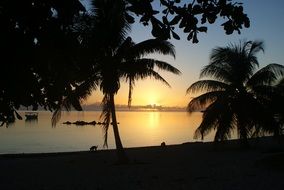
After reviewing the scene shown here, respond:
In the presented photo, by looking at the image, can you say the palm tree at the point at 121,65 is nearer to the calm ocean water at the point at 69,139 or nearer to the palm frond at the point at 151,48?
the palm frond at the point at 151,48

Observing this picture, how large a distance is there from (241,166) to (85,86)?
7366 millimetres

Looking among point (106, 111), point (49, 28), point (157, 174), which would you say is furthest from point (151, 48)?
point (49, 28)

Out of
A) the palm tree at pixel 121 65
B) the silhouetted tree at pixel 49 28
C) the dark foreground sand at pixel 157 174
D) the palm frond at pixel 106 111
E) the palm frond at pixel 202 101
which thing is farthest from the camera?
the palm frond at pixel 202 101

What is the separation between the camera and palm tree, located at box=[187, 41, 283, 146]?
2114 cm

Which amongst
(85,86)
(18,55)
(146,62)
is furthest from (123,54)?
(18,55)

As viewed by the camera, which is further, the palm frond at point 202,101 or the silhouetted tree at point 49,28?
the palm frond at point 202,101

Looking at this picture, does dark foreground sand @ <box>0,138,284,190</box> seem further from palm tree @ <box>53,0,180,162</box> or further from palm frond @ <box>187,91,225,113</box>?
palm frond @ <box>187,91,225,113</box>

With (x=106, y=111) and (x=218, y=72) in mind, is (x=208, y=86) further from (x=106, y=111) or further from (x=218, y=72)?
(x=106, y=111)

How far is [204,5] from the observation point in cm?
441

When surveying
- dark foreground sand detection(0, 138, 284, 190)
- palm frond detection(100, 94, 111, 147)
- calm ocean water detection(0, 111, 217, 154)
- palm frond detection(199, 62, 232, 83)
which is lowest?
calm ocean water detection(0, 111, 217, 154)

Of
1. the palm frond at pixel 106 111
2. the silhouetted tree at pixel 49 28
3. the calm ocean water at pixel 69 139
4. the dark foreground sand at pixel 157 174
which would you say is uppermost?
the silhouetted tree at pixel 49 28

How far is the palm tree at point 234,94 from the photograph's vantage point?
832 inches

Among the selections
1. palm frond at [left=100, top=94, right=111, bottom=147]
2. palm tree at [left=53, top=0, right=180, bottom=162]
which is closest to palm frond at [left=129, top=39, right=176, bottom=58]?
palm tree at [left=53, top=0, right=180, bottom=162]

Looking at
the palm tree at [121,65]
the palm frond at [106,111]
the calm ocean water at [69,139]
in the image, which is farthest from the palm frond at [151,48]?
the calm ocean water at [69,139]
